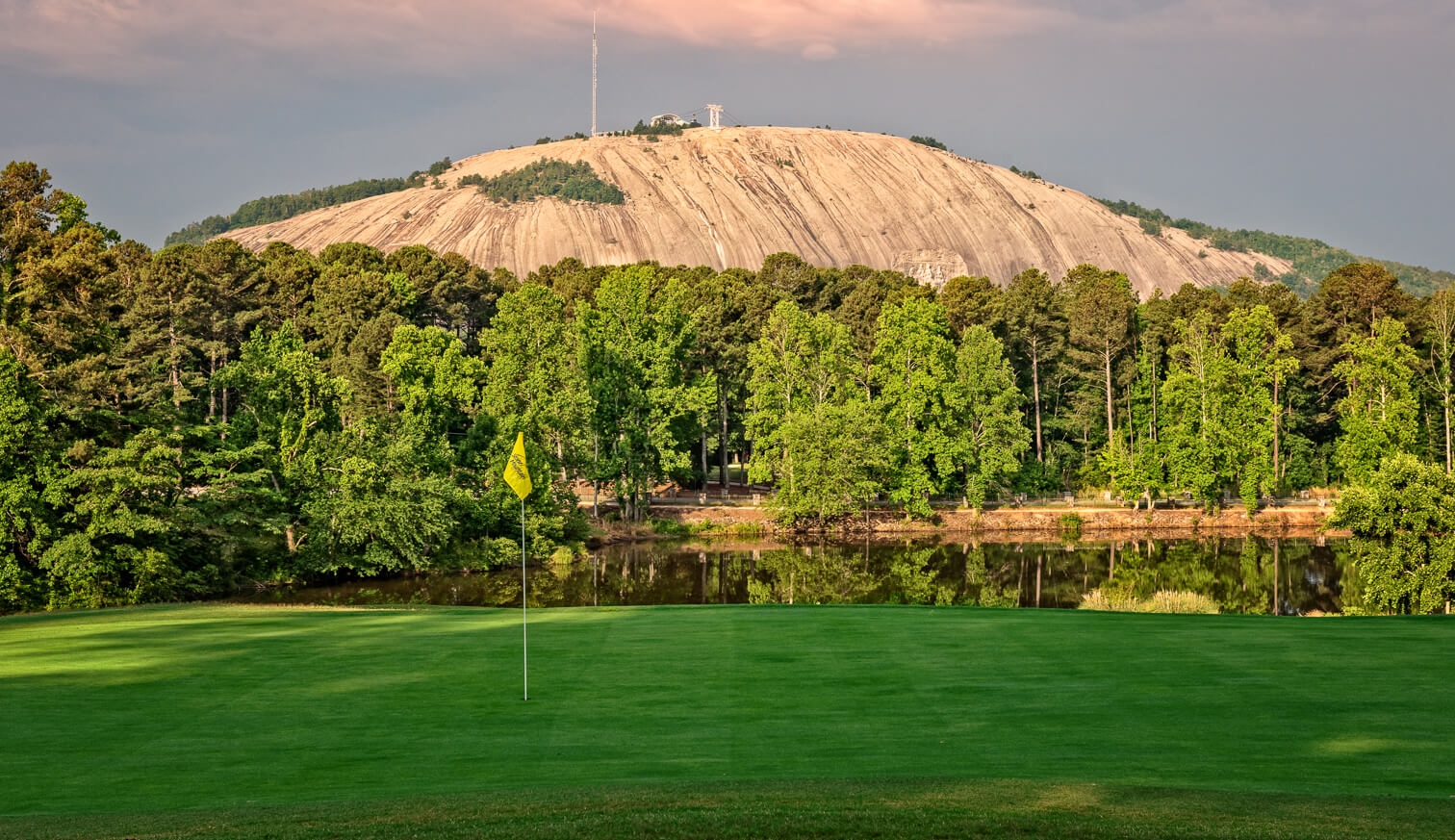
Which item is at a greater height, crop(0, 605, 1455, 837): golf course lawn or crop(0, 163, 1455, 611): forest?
crop(0, 163, 1455, 611): forest

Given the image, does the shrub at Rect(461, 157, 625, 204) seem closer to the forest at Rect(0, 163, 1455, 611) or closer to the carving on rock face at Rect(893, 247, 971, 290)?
the carving on rock face at Rect(893, 247, 971, 290)

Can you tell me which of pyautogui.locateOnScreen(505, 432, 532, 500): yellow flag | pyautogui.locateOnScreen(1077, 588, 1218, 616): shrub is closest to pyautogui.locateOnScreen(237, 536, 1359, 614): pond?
pyautogui.locateOnScreen(1077, 588, 1218, 616): shrub

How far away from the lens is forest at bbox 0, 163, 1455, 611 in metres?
37.5

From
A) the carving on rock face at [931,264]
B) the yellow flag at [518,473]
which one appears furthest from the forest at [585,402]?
the carving on rock face at [931,264]

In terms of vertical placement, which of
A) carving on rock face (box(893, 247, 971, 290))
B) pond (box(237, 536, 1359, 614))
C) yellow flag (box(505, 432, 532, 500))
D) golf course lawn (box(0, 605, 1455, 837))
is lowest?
pond (box(237, 536, 1359, 614))

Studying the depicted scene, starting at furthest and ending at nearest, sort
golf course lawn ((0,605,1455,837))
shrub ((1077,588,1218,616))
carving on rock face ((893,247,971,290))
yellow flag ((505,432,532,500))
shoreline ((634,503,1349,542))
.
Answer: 1. carving on rock face ((893,247,971,290))
2. shoreline ((634,503,1349,542))
3. shrub ((1077,588,1218,616))
4. yellow flag ((505,432,532,500))
5. golf course lawn ((0,605,1455,837))

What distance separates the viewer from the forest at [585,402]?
123 feet

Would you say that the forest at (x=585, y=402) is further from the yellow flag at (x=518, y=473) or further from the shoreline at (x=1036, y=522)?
the yellow flag at (x=518, y=473)

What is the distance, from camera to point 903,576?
4441cm

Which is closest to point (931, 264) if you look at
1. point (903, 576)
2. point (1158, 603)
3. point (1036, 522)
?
point (1036, 522)

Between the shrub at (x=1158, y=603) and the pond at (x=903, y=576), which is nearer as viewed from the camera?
the shrub at (x=1158, y=603)

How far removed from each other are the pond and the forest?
10.3 ft

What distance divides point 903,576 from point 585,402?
20.0 metres

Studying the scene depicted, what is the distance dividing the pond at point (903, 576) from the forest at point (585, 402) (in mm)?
3147
